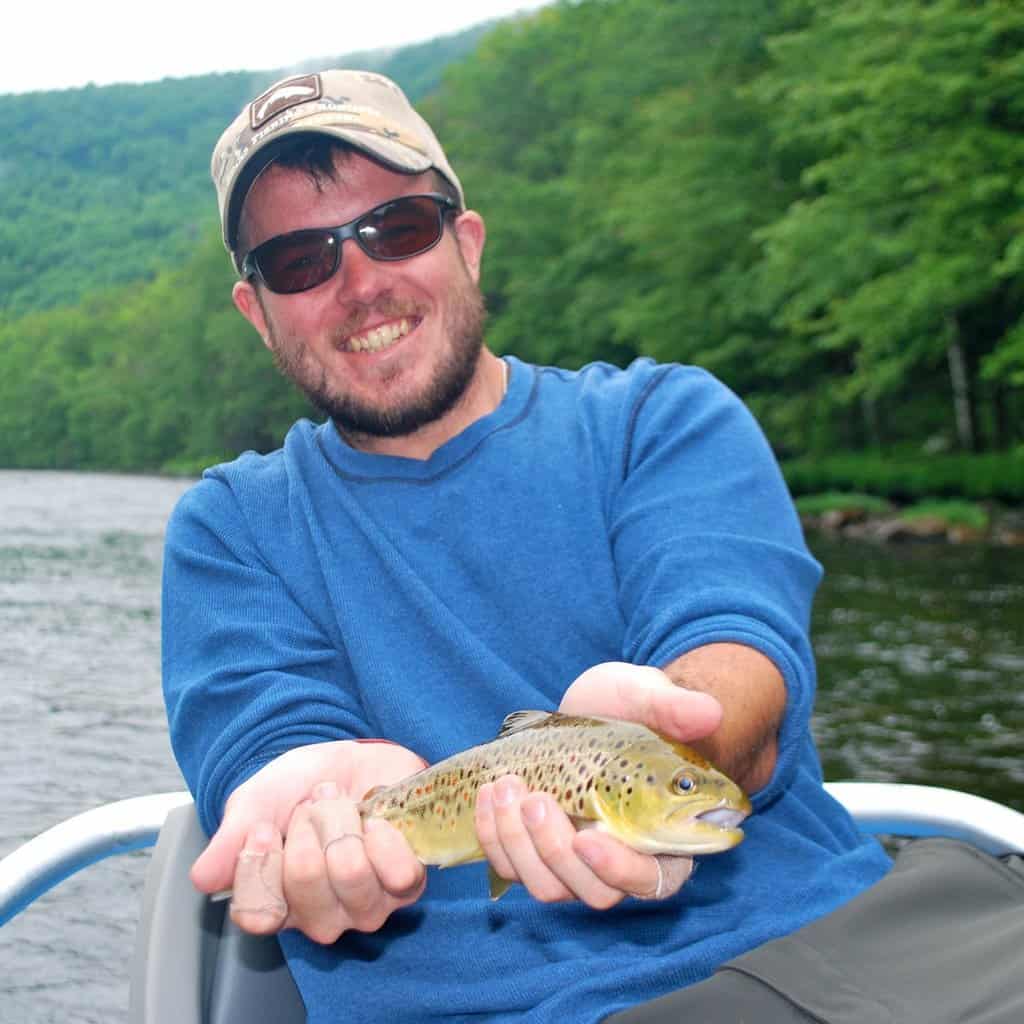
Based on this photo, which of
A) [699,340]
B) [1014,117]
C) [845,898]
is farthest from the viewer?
[699,340]

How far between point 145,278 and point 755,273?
5383cm

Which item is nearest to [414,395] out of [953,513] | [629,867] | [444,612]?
[444,612]

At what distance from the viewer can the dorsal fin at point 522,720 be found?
1.92 m

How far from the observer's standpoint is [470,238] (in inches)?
119

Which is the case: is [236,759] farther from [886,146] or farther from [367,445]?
[886,146]

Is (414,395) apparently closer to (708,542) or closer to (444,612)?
(444,612)

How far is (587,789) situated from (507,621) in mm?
692

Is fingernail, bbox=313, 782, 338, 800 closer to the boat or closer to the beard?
the boat

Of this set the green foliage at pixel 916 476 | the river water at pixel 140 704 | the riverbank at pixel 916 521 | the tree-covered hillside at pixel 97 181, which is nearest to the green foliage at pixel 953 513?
the riverbank at pixel 916 521

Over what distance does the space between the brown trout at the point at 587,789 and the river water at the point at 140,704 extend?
15.8 ft

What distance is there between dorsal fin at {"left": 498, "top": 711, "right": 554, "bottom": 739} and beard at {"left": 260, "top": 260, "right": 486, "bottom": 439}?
836 millimetres

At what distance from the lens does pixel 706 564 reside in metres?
2.20

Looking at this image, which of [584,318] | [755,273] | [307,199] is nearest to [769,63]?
[755,273]

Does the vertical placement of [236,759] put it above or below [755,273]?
above
